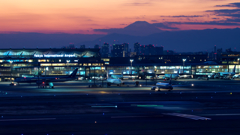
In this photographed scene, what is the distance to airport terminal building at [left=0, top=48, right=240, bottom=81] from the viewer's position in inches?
5792

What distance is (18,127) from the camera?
25.4m

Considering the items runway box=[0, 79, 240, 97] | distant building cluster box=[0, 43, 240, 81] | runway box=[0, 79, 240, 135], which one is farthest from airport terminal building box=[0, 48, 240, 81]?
runway box=[0, 79, 240, 135]

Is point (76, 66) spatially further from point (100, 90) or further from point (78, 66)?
point (100, 90)

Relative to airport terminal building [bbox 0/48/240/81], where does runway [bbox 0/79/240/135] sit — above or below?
below

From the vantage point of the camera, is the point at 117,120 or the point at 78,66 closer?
the point at 117,120

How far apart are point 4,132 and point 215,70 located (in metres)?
169

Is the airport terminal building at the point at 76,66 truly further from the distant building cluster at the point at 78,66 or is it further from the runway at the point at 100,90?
the runway at the point at 100,90

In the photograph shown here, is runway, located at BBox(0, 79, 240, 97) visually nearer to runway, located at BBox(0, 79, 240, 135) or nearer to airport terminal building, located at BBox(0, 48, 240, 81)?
runway, located at BBox(0, 79, 240, 135)

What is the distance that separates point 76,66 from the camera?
6068 inches

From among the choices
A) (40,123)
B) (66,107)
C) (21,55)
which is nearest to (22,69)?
(21,55)

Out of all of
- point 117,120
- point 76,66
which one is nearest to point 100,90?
point 117,120

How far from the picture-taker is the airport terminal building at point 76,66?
483 ft

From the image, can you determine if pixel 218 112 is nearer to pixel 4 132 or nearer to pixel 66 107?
pixel 66 107

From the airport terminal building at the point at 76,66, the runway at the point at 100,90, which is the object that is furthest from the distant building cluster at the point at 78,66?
the runway at the point at 100,90
